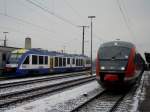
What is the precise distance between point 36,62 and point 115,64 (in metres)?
16.4

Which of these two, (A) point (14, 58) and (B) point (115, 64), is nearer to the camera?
(B) point (115, 64)

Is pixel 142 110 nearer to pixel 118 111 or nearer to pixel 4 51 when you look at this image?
pixel 118 111

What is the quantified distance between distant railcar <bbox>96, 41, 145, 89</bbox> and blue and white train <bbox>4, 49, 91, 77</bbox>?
1363 cm

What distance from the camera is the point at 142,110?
9438 mm

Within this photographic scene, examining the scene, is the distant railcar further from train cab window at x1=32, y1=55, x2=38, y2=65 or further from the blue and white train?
train cab window at x1=32, y1=55, x2=38, y2=65

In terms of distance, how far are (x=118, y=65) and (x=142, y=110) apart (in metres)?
4.46

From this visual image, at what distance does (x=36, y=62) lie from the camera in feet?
95.0

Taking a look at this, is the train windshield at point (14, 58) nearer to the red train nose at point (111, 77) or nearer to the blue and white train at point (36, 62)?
the blue and white train at point (36, 62)

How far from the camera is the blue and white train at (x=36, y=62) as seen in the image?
2663 centimetres

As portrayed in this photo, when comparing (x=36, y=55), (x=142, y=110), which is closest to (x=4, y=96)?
(x=142, y=110)

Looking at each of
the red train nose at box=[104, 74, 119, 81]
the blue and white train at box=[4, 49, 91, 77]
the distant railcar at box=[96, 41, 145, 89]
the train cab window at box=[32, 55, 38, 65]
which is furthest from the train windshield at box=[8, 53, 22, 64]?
the red train nose at box=[104, 74, 119, 81]

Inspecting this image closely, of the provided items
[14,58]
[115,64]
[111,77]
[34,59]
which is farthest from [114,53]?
[34,59]

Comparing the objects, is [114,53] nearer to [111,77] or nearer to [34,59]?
[111,77]

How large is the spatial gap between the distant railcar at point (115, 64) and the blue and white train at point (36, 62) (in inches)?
537
